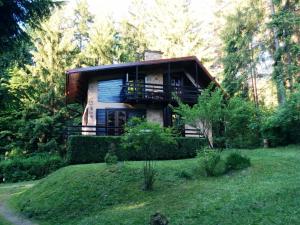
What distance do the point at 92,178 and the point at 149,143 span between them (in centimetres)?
292

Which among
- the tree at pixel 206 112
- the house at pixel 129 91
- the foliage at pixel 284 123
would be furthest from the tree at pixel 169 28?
the tree at pixel 206 112

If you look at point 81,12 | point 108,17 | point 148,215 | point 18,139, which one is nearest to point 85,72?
point 18,139

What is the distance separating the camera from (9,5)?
893cm

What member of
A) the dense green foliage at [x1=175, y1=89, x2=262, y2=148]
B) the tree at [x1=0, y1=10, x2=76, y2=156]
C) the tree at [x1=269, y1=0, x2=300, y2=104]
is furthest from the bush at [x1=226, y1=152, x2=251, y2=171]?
the tree at [x1=0, y1=10, x2=76, y2=156]

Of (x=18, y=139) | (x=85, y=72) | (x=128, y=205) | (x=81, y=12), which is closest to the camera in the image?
(x=128, y=205)

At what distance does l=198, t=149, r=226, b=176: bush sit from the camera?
13.4m

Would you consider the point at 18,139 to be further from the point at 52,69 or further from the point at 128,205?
the point at 128,205

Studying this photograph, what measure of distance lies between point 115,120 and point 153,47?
1848 cm

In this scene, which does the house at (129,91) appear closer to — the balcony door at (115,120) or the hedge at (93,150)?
the balcony door at (115,120)

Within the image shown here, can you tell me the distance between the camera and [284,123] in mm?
19891

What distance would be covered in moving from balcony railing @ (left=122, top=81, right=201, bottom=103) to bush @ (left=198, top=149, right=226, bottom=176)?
777 centimetres

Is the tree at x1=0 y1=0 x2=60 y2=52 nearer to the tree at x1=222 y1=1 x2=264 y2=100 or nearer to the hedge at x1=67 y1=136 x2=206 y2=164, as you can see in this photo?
the hedge at x1=67 y1=136 x2=206 y2=164

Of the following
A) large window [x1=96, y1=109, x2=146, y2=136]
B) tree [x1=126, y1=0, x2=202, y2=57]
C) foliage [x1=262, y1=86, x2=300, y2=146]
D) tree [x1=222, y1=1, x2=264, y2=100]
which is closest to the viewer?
foliage [x1=262, y1=86, x2=300, y2=146]

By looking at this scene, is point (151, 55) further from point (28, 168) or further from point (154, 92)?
→ point (28, 168)
